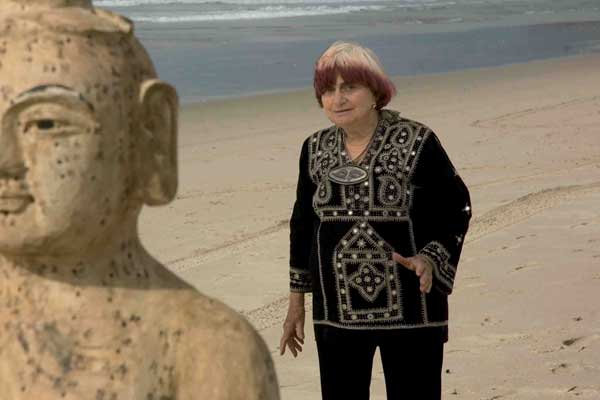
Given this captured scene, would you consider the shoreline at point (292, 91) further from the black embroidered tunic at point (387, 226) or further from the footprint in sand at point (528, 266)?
the black embroidered tunic at point (387, 226)

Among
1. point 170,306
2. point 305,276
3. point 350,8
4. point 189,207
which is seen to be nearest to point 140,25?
point 350,8

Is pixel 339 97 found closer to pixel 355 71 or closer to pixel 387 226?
pixel 355 71

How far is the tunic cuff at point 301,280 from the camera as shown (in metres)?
5.65

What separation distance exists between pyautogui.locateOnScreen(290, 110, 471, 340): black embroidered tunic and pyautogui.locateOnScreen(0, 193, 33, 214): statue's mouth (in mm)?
2536

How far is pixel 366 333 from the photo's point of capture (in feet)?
17.8

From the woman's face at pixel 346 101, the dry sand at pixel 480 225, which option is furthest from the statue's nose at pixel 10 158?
the dry sand at pixel 480 225

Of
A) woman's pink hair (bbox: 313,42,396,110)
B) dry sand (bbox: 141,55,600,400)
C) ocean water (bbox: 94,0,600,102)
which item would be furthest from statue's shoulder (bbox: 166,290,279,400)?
ocean water (bbox: 94,0,600,102)

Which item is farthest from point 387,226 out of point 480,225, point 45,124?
point 480,225

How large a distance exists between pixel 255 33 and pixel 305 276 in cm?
2821

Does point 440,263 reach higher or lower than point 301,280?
higher

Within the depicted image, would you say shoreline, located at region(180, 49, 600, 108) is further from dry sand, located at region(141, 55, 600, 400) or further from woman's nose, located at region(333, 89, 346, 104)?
woman's nose, located at region(333, 89, 346, 104)

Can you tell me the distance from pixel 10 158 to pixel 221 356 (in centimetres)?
56

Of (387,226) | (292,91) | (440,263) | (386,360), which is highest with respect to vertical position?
(387,226)

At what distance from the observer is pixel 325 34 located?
3297cm
